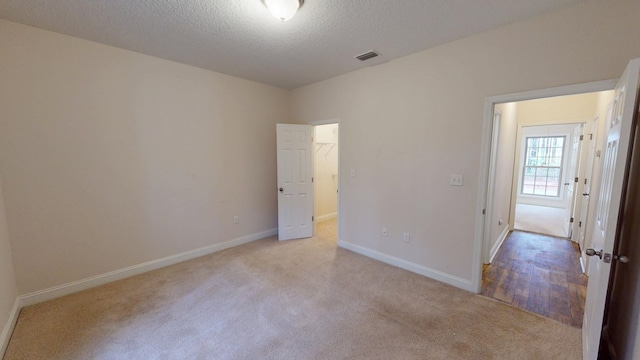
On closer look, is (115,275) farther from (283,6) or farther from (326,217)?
(326,217)

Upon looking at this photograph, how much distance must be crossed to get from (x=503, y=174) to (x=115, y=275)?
18.1 feet

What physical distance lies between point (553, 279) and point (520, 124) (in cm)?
300

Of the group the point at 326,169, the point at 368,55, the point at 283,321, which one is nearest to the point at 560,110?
the point at 368,55

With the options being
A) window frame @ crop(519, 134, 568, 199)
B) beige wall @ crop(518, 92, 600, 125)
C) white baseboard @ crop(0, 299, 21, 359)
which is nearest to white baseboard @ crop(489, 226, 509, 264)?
beige wall @ crop(518, 92, 600, 125)

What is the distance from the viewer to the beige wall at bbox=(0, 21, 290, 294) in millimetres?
2305

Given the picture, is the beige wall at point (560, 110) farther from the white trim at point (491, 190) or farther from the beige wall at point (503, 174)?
the white trim at point (491, 190)

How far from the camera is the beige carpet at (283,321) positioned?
182 centimetres

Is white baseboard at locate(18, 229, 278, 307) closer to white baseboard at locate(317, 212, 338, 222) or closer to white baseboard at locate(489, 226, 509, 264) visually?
white baseboard at locate(317, 212, 338, 222)

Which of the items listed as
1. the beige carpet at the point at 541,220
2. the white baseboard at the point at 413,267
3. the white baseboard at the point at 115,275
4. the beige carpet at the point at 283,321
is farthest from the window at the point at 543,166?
the white baseboard at the point at 115,275

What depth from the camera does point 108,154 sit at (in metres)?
2.73

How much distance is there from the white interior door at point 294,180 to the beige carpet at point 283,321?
1.26m

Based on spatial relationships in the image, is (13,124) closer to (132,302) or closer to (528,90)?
(132,302)

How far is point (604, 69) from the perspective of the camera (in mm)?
1852

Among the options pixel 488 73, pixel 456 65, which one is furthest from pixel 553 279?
pixel 456 65
